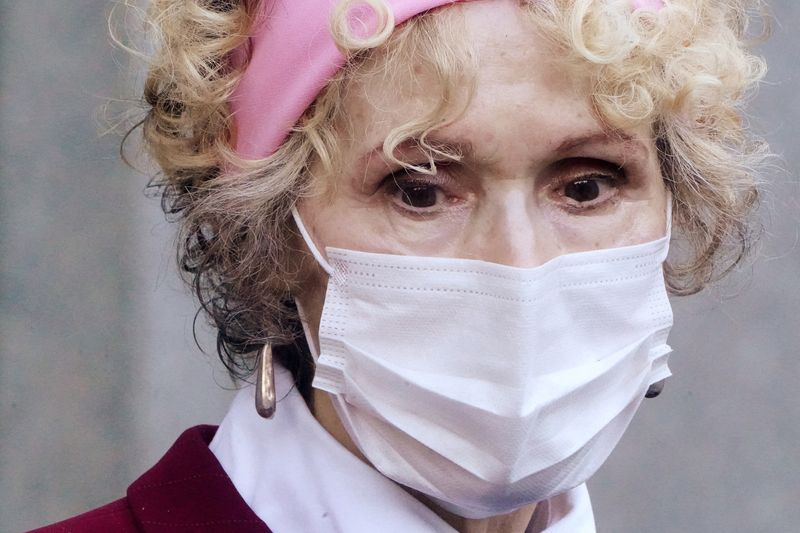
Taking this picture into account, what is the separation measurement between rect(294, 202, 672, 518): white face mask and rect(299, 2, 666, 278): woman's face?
0.15 ft

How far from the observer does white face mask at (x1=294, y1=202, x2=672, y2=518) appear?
1.92 metres

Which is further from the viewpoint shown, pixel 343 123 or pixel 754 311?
pixel 754 311

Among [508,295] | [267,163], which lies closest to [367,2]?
[267,163]

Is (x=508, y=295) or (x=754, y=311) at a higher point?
(x=508, y=295)

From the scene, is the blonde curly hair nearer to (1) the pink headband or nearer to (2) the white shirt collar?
(1) the pink headband

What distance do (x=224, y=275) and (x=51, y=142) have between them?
1.33 m

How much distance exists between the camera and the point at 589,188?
2.12 metres

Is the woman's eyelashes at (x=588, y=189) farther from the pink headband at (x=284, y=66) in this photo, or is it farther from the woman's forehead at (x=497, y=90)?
the pink headband at (x=284, y=66)

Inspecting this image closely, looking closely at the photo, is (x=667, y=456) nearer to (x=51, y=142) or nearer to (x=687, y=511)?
(x=687, y=511)

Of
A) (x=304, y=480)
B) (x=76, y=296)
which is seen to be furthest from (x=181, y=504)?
(x=76, y=296)

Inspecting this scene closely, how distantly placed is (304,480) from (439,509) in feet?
0.86

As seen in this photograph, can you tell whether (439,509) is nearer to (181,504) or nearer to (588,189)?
(181,504)

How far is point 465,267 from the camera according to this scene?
1.96 meters

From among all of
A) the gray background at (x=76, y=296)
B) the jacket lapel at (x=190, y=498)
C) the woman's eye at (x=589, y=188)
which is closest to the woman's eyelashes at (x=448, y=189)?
the woman's eye at (x=589, y=188)
